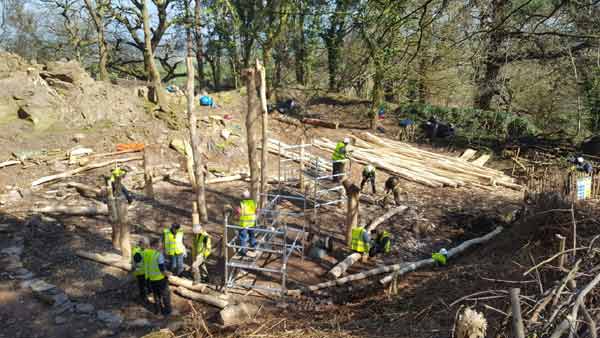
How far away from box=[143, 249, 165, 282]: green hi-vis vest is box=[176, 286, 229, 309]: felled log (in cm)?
96

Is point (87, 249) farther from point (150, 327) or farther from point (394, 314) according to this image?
point (394, 314)

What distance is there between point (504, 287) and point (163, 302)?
5.88 meters

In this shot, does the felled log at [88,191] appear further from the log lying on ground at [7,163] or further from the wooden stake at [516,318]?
the wooden stake at [516,318]

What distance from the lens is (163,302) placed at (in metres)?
7.56

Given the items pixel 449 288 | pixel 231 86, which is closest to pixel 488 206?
pixel 449 288

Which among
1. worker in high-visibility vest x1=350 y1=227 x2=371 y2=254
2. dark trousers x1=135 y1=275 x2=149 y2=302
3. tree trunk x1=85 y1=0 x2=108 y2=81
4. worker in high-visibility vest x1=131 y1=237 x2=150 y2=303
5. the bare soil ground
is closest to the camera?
the bare soil ground

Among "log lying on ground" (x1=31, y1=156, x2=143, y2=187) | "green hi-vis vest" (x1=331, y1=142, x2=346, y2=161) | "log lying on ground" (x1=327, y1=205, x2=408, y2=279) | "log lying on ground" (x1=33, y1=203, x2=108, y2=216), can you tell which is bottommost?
"log lying on ground" (x1=327, y1=205, x2=408, y2=279)

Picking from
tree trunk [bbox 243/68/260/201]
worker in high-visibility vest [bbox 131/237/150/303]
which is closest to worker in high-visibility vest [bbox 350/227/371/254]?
tree trunk [bbox 243/68/260/201]

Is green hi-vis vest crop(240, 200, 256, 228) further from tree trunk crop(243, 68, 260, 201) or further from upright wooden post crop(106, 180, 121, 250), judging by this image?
upright wooden post crop(106, 180, 121, 250)

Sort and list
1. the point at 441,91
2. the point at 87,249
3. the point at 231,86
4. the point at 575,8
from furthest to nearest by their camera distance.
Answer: the point at 231,86
the point at 441,91
the point at 87,249
the point at 575,8

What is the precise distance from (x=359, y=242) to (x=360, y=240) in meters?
0.06

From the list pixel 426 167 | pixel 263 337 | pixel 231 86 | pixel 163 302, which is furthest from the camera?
pixel 231 86

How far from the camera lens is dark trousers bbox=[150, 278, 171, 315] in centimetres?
740

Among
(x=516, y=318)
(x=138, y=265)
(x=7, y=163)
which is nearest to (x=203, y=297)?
(x=138, y=265)
